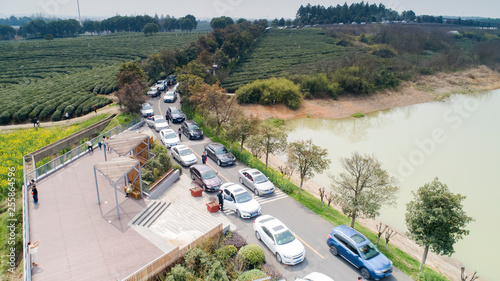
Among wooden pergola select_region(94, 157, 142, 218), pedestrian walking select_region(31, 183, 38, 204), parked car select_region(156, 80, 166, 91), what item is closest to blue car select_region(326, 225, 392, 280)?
wooden pergola select_region(94, 157, 142, 218)

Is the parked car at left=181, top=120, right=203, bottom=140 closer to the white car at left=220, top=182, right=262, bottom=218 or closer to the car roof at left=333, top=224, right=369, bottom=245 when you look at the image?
the white car at left=220, top=182, right=262, bottom=218

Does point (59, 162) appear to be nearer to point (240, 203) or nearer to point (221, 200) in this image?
point (221, 200)

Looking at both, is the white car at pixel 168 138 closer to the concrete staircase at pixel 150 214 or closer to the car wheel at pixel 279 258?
the concrete staircase at pixel 150 214

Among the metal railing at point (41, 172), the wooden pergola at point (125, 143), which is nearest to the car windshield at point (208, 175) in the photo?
the wooden pergola at point (125, 143)

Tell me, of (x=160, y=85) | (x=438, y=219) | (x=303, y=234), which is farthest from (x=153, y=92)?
(x=438, y=219)

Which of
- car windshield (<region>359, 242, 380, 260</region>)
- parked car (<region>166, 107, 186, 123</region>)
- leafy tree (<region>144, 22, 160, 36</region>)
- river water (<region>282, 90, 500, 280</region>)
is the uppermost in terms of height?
leafy tree (<region>144, 22, 160, 36</region>)

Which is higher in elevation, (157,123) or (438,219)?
(438,219)
